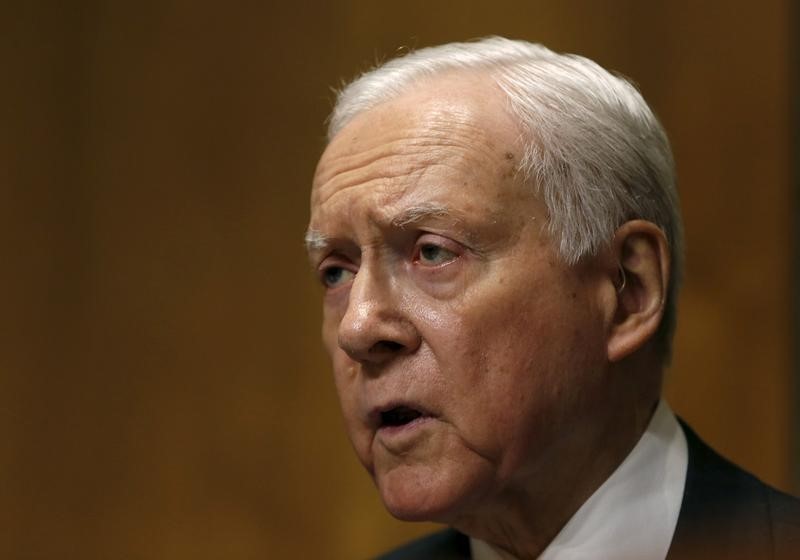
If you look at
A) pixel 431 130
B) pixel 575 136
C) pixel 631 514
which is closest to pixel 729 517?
pixel 631 514

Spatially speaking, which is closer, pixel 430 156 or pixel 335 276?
pixel 430 156

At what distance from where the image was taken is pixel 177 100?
8.04ft

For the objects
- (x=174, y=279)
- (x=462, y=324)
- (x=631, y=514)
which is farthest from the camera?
(x=174, y=279)

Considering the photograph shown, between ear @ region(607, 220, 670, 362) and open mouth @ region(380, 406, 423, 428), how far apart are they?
29 cm

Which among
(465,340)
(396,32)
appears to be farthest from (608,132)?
(396,32)

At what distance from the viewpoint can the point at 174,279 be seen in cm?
244

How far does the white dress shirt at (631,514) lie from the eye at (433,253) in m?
0.40

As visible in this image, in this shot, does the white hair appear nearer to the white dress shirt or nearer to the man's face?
the man's face

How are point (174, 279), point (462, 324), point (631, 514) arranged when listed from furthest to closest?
point (174, 279) < point (631, 514) < point (462, 324)

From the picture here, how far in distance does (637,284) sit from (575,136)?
23 centimetres

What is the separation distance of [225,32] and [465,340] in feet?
4.23

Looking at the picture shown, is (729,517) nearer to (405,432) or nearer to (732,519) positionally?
(732,519)

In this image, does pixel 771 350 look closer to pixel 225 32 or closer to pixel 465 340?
pixel 465 340

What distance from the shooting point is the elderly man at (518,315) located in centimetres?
144
